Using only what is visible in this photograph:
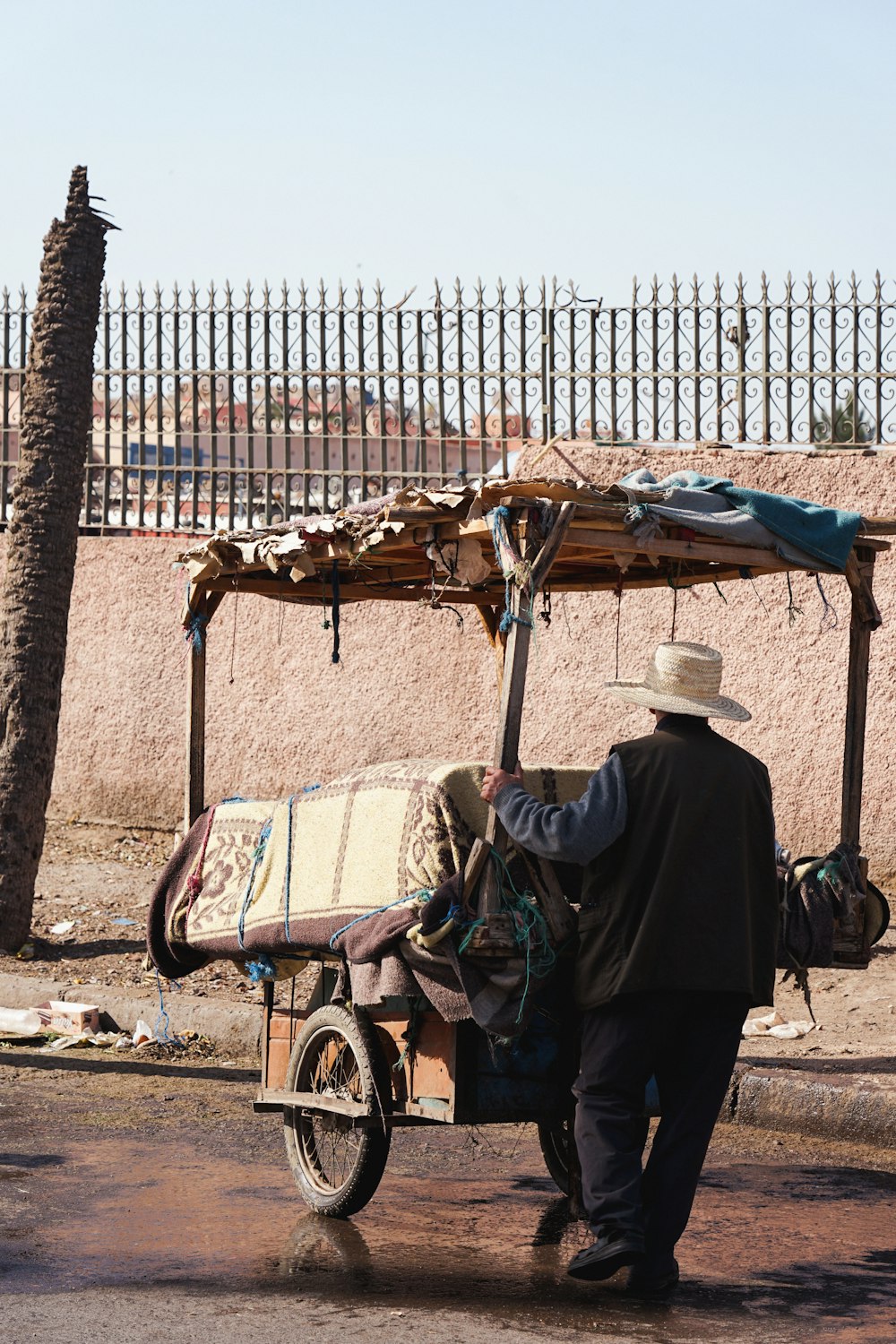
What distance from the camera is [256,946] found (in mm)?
5891

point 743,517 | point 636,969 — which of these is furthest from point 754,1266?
point 743,517

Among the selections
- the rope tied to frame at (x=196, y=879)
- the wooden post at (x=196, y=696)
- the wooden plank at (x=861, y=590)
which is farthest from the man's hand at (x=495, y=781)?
the wooden post at (x=196, y=696)

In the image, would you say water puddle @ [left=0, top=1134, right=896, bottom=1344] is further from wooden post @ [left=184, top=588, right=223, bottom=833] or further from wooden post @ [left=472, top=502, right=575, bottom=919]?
wooden post @ [left=184, top=588, right=223, bottom=833]

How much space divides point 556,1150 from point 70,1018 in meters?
3.57

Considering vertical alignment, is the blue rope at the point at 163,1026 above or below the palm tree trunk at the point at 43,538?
below

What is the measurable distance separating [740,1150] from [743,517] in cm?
265

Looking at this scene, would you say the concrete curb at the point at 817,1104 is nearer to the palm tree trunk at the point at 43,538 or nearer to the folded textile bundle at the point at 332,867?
the folded textile bundle at the point at 332,867

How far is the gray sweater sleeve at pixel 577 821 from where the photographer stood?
474cm

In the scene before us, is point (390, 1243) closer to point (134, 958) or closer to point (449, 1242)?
point (449, 1242)

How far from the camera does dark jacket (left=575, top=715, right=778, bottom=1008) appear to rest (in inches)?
185

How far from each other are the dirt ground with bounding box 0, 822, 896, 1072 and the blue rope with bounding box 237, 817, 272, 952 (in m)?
2.77

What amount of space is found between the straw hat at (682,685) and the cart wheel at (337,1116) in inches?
56.7

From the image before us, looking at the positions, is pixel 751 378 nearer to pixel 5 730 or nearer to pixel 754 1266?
pixel 5 730

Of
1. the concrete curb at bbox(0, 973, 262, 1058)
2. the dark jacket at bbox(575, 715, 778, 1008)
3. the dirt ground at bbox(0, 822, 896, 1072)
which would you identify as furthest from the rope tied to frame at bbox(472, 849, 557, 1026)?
the concrete curb at bbox(0, 973, 262, 1058)
